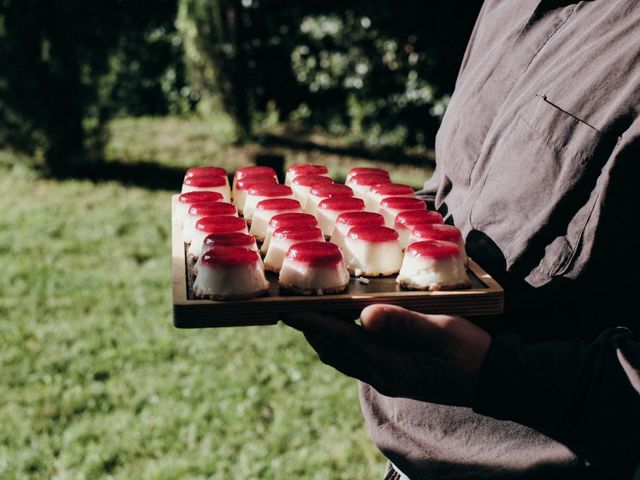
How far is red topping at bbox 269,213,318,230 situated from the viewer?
193 centimetres

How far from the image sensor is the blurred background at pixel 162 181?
364cm

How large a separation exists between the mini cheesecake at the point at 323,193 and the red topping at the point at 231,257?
0.53 m

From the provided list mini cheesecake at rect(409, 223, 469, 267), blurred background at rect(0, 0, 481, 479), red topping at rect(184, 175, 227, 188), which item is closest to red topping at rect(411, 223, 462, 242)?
mini cheesecake at rect(409, 223, 469, 267)

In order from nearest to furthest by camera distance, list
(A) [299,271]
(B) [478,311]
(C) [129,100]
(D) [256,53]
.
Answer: (B) [478,311] < (A) [299,271] < (D) [256,53] < (C) [129,100]

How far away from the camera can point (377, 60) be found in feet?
28.9

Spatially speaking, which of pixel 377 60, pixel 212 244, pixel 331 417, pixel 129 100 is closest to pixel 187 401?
pixel 331 417

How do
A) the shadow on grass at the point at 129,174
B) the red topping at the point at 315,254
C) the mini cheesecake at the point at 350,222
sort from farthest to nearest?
the shadow on grass at the point at 129,174
the mini cheesecake at the point at 350,222
the red topping at the point at 315,254

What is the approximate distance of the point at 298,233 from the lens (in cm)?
185

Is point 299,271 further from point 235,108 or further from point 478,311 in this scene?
point 235,108

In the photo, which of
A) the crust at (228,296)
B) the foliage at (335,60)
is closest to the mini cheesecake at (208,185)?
the crust at (228,296)

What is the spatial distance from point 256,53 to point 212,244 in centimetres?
895

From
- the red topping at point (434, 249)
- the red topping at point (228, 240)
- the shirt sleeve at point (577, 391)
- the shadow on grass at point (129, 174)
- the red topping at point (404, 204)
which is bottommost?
the shadow on grass at point (129, 174)

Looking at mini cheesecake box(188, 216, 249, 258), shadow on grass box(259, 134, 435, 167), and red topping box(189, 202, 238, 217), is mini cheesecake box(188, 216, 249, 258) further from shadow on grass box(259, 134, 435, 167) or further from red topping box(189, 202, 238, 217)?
shadow on grass box(259, 134, 435, 167)

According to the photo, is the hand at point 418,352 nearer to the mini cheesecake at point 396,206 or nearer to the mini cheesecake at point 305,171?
the mini cheesecake at point 396,206
